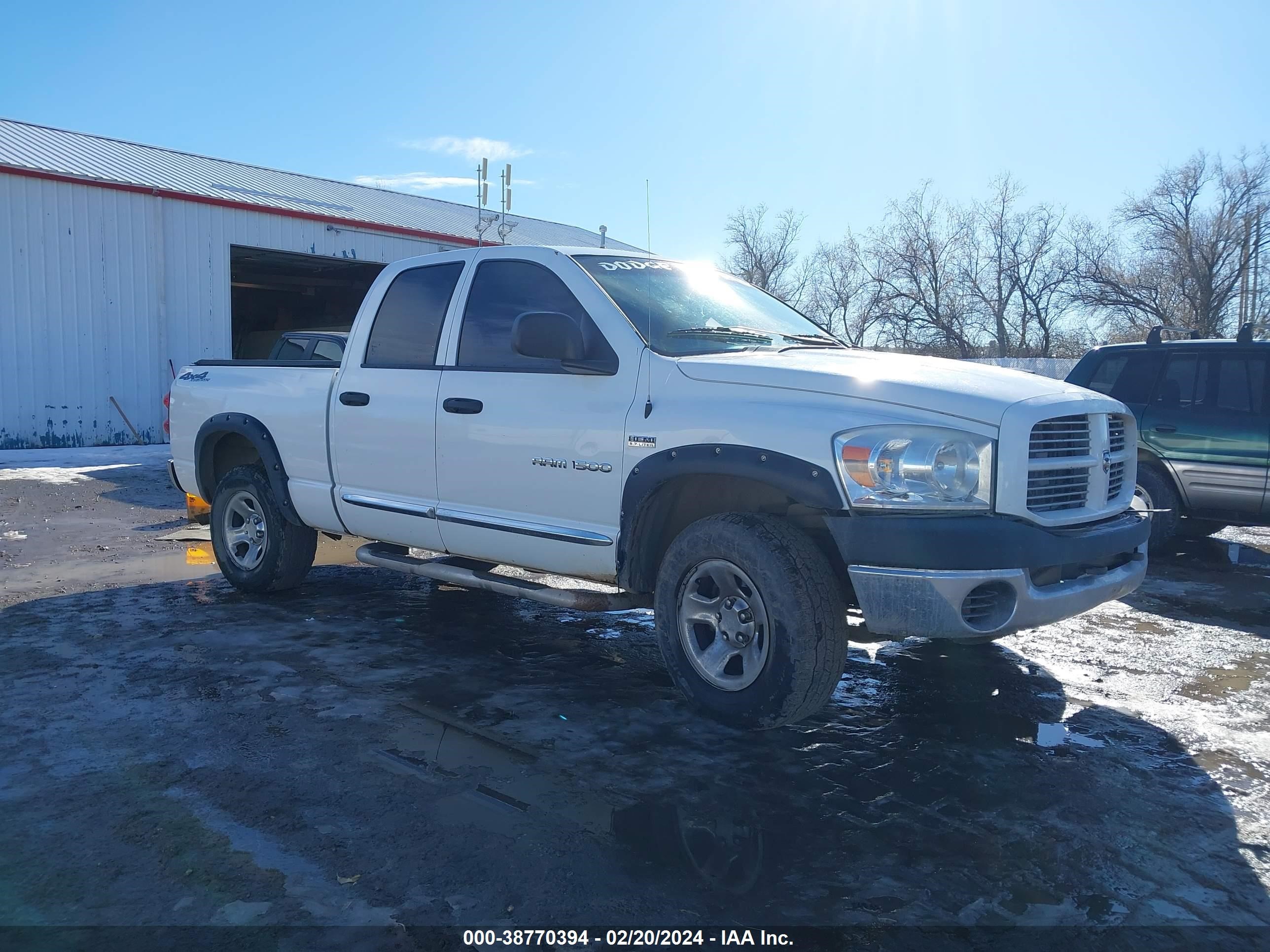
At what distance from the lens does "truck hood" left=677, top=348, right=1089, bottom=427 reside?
147 inches

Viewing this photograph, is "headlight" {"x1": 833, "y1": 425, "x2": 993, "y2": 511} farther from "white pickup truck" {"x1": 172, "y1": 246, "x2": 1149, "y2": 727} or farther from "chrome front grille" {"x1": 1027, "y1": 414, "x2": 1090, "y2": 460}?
"chrome front grille" {"x1": 1027, "y1": 414, "x2": 1090, "y2": 460}

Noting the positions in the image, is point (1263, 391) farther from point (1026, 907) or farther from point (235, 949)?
point (235, 949)

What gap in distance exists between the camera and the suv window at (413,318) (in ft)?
18.2

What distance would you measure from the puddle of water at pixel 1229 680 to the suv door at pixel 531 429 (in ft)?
9.58

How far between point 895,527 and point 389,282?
3618 mm

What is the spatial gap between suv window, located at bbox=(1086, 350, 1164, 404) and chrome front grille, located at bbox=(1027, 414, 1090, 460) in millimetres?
5099

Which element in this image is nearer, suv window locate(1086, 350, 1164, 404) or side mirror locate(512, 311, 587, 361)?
side mirror locate(512, 311, 587, 361)

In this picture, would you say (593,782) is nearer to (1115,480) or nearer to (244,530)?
(1115,480)

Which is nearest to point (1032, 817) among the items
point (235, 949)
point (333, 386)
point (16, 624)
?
point (235, 949)

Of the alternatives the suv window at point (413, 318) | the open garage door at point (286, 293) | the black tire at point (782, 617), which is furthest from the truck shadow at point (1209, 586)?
the open garage door at point (286, 293)

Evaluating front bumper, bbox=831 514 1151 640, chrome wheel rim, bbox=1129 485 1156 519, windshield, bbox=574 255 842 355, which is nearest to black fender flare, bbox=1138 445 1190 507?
chrome wheel rim, bbox=1129 485 1156 519

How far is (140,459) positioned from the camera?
15805mm

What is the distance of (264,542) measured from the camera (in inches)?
259

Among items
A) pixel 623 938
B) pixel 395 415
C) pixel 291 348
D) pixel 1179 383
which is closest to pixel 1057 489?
pixel 623 938
